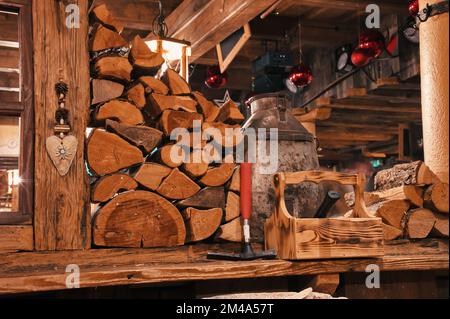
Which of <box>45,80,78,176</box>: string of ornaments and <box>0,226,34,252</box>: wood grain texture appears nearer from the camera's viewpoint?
<box>0,226,34,252</box>: wood grain texture

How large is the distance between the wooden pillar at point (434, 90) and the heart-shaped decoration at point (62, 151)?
6.46 ft

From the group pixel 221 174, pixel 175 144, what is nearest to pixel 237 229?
pixel 221 174

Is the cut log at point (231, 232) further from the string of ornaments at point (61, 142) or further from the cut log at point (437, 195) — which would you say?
the cut log at point (437, 195)

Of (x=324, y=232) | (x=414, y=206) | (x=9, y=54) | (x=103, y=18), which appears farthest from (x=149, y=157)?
(x=9, y=54)

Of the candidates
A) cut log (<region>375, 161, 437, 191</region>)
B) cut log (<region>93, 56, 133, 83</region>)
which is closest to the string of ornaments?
cut log (<region>93, 56, 133, 83</region>)

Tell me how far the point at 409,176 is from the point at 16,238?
2.18 m

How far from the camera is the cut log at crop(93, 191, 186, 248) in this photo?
3.03 metres

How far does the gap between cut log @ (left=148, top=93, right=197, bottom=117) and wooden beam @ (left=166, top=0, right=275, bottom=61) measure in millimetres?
1542

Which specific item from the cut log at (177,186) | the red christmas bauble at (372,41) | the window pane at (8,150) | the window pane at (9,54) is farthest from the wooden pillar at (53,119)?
the red christmas bauble at (372,41)

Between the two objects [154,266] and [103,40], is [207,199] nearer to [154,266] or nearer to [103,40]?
[154,266]

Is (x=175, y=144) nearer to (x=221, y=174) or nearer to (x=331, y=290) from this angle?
(x=221, y=174)

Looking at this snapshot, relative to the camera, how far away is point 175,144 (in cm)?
317

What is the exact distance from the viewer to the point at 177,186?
3.16 meters

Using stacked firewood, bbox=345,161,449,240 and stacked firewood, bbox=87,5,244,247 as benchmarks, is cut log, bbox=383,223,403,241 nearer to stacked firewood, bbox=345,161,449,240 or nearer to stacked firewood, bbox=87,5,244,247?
stacked firewood, bbox=345,161,449,240
